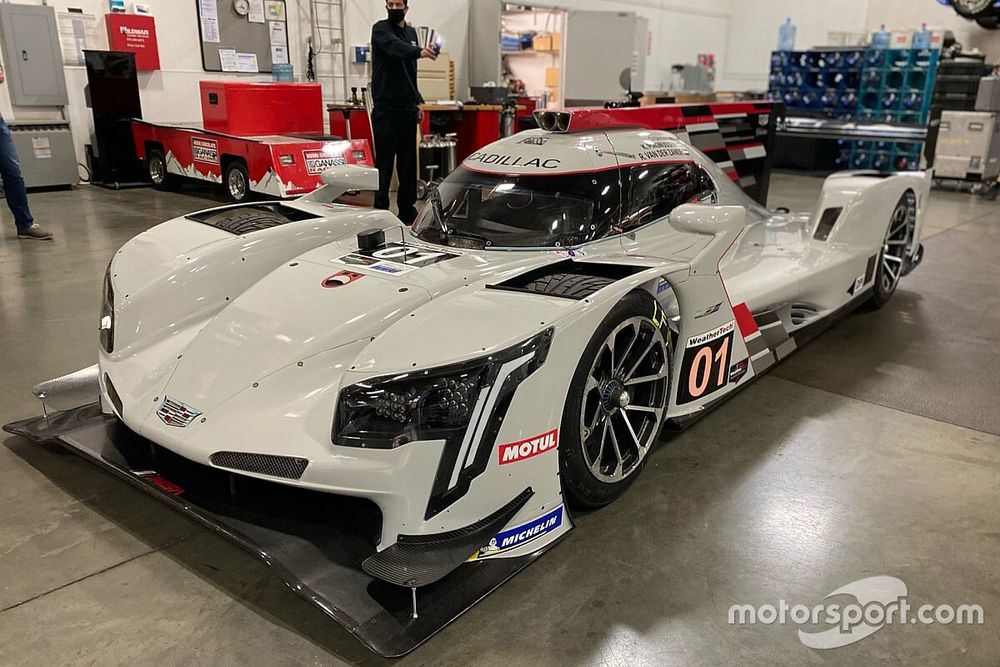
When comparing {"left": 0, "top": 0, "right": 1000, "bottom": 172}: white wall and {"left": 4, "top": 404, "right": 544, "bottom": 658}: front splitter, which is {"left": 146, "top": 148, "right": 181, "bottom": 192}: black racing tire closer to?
{"left": 0, "top": 0, "right": 1000, "bottom": 172}: white wall

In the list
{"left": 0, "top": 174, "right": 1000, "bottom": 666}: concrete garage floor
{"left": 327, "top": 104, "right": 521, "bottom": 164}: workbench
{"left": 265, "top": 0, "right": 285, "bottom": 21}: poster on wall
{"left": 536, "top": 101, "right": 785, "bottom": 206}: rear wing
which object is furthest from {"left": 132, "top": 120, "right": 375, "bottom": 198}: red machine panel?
{"left": 0, "top": 174, "right": 1000, "bottom": 666}: concrete garage floor

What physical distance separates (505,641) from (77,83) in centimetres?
950

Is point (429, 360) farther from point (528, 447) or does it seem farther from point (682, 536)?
point (682, 536)

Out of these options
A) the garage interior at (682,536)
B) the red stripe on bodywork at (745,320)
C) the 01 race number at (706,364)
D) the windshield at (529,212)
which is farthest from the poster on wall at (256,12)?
the 01 race number at (706,364)

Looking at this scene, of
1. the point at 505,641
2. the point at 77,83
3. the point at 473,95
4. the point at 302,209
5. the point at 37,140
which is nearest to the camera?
the point at 505,641

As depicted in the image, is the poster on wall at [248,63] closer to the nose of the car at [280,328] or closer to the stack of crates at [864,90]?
the stack of crates at [864,90]

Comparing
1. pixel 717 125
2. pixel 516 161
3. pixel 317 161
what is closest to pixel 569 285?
pixel 516 161

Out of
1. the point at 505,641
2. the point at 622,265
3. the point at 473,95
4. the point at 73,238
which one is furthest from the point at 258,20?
the point at 505,641

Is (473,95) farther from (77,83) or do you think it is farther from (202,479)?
(202,479)

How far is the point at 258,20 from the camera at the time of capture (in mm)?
10031

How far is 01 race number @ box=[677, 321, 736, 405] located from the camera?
2680 mm

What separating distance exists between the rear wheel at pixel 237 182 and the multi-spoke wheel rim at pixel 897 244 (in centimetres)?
582

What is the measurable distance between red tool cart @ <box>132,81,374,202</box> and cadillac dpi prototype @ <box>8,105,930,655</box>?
4114mm

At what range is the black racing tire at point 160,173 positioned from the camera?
884 cm
